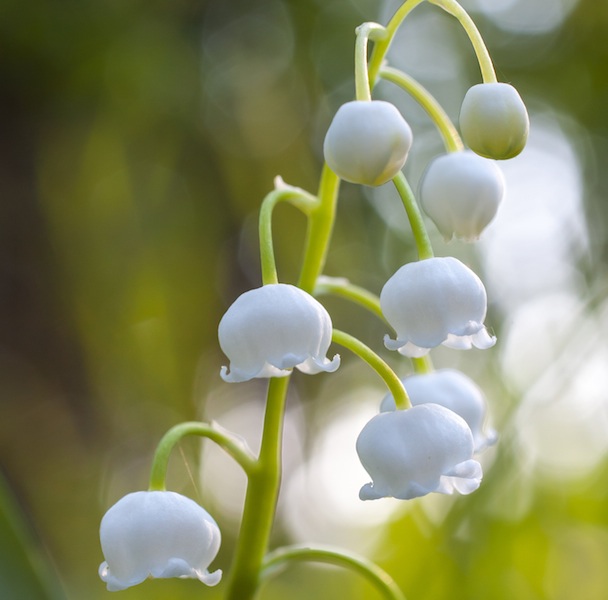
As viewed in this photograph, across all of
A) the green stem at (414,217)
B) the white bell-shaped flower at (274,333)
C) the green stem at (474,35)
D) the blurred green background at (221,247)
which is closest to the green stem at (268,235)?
the white bell-shaped flower at (274,333)

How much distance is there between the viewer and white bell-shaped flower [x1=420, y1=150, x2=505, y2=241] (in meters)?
1.11

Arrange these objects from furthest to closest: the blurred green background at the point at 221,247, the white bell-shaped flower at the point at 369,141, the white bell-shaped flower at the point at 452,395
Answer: the blurred green background at the point at 221,247, the white bell-shaped flower at the point at 452,395, the white bell-shaped flower at the point at 369,141

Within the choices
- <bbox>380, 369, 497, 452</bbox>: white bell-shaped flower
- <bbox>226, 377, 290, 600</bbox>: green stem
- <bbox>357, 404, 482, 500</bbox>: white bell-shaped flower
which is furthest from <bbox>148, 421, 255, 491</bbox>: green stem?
<bbox>380, 369, 497, 452</bbox>: white bell-shaped flower

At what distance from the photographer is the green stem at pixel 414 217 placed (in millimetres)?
1060

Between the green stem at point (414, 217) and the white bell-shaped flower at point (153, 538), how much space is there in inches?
14.9

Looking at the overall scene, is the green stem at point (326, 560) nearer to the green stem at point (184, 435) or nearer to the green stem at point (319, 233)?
the green stem at point (184, 435)

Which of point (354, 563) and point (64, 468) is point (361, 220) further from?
point (354, 563)

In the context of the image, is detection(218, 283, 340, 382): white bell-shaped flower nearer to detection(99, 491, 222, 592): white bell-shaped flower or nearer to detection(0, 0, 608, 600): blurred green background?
detection(99, 491, 222, 592): white bell-shaped flower

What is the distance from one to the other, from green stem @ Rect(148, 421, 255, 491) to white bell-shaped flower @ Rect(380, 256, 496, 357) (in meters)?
0.22

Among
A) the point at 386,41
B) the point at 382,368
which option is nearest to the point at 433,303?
the point at 382,368

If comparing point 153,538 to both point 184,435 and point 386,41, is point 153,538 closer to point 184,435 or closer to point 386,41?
point 184,435

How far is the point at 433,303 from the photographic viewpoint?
1017 mm

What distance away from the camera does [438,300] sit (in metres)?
1.02

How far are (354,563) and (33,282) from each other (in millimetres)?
2063
